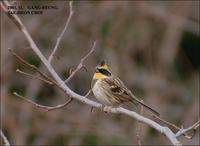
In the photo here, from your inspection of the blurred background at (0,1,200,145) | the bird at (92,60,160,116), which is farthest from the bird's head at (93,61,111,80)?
the blurred background at (0,1,200,145)

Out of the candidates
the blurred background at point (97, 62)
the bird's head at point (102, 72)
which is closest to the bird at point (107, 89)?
the bird's head at point (102, 72)

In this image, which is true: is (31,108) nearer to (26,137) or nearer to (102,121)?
(26,137)

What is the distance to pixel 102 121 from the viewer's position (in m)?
10.2

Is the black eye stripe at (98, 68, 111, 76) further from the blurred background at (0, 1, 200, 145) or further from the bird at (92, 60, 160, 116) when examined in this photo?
the blurred background at (0, 1, 200, 145)

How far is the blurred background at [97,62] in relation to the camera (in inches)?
380

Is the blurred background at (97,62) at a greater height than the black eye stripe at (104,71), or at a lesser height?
lesser

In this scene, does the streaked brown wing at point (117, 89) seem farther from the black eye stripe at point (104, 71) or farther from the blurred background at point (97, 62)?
the blurred background at point (97, 62)

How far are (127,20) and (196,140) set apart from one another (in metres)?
1.86

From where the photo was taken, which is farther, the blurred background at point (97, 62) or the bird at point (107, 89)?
the blurred background at point (97, 62)

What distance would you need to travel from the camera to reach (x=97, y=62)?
9.70m

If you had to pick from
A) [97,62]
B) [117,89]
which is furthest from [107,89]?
[97,62]

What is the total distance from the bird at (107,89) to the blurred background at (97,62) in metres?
3.94

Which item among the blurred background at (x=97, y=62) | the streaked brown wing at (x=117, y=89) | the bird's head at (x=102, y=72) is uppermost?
the bird's head at (x=102, y=72)

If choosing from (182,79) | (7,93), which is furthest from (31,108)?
(182,79)
